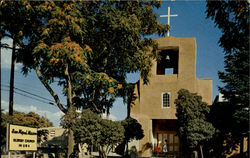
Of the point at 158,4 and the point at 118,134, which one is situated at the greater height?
the point at 158,4

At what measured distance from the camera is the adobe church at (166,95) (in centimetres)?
2850

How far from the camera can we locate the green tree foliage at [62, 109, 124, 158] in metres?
20.2

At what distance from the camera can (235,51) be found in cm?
1830

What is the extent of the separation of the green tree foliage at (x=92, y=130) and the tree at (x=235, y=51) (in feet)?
27.4

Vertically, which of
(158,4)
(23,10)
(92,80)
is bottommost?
(92,80)

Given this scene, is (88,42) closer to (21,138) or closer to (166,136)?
(21,138)

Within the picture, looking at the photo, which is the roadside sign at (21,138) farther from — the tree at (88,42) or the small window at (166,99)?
the small window at (166,99)

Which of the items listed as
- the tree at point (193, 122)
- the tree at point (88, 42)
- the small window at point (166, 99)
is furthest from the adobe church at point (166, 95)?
the tree at point (193, 122)

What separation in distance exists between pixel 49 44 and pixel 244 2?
12929mm

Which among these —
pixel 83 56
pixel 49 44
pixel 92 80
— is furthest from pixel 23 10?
pixel 92 80

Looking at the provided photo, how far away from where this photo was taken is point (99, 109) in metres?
24.9

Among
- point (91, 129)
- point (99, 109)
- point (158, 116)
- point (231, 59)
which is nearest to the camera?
point (231, 59)

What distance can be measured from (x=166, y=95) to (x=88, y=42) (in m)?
10.3

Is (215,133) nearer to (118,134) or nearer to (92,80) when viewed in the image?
(118,134)
